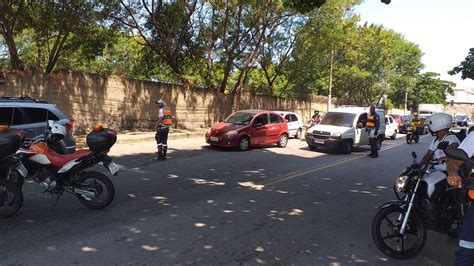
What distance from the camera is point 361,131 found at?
15555 mm

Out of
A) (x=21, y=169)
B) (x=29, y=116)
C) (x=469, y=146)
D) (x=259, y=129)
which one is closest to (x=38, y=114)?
(x=29, y=116)

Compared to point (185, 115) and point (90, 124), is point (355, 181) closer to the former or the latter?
point (90, 124)

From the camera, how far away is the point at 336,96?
42812 millimetres

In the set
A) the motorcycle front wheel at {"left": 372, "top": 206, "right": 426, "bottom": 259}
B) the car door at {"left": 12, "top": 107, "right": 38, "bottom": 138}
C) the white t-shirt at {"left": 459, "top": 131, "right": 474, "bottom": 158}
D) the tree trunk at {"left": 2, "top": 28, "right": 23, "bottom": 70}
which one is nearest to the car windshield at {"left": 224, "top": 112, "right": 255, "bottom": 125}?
the car door at {"left": 12, "top": 107, "right": 38, "bottom": 138}

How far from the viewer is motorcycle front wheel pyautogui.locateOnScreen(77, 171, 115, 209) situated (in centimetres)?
610

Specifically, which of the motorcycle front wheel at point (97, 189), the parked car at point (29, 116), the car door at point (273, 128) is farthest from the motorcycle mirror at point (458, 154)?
the car door at point (273, 128)

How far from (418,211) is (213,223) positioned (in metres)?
2.57

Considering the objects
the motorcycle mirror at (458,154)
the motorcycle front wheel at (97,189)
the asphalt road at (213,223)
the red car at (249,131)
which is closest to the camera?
the motorcycle mirror at (458,154)

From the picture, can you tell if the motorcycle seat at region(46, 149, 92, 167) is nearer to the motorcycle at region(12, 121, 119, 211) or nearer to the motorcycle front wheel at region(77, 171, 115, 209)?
the motorcycle at region(12, 121, 119, 211)

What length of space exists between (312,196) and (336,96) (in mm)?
36696

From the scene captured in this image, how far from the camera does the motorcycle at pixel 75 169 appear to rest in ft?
19.5

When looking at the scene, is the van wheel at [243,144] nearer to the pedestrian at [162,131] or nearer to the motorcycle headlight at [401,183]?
the pedestrian at [162,131]

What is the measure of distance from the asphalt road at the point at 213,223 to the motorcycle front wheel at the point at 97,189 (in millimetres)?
141

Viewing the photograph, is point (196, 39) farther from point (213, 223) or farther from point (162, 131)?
point (213, 223)
